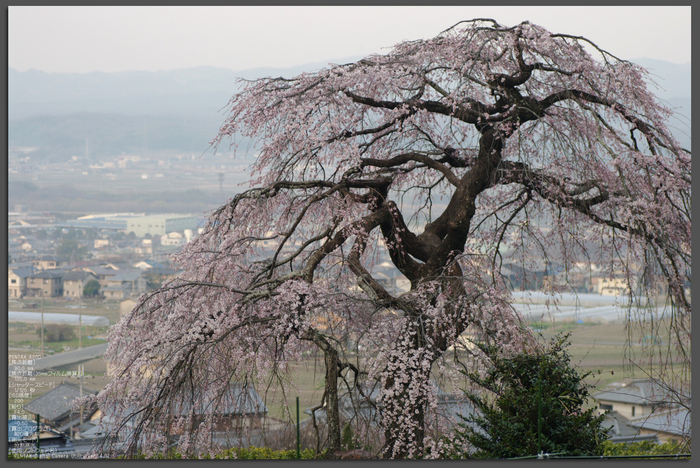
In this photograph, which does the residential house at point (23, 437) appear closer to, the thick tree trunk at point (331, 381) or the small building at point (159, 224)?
the thick tree trunk at point (331, 381)

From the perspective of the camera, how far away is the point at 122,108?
2155 centimetres

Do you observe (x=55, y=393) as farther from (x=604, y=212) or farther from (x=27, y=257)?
(x=604, y=212)

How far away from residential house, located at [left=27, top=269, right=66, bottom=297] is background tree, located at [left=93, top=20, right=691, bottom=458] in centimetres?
1370

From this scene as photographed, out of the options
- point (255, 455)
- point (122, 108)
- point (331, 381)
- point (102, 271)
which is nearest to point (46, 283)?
point (102, 271)

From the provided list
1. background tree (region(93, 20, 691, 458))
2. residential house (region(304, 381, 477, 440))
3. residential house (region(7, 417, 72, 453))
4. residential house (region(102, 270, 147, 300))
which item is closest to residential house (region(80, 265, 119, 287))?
residential house (region(102, 270, 147, 300))

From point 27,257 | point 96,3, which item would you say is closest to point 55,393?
point 27,257

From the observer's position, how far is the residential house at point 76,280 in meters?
18.2

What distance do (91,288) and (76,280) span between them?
1.75 ft

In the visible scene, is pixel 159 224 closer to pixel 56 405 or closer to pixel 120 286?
pixel 120 286

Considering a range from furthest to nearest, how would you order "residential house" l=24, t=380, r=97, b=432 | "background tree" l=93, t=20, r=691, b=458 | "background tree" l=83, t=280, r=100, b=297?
"background tree" l=83, t=280, r=100, b=297, "residential house" l=24, t=380, r=97, b=432, "background tree" l=93, t=20, r=691, b=458

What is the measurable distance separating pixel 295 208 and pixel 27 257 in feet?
49.3

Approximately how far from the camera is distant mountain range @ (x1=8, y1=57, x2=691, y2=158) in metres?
13.8

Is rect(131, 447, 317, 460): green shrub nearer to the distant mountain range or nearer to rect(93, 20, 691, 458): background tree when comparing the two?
rect(93, 20, 691, 458): background tree

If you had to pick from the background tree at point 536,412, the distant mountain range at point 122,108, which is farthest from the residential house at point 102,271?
the background tree at point 536,412
